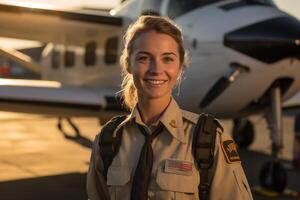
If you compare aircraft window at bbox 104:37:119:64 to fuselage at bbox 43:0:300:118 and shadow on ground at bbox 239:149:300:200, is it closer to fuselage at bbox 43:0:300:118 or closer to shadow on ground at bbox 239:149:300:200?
fuselage at bbox 43:0:300:118

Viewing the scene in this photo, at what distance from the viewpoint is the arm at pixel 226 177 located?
191cm

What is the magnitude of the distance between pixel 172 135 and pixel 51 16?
25.7ft

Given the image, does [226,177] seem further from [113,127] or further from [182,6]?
[182,6]

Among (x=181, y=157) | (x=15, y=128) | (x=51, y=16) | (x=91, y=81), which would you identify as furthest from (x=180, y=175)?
(x=15, y=128)

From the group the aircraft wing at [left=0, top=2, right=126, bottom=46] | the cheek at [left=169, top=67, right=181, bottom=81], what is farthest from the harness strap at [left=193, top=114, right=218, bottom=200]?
the aircraft wing at [left=0, top=2, right=126, bottom=46]

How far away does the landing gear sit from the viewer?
22.5ft

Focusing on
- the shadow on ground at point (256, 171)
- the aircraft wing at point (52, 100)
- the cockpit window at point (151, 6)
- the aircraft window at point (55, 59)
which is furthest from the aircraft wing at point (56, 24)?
the shadow on ground at point (256, 171)

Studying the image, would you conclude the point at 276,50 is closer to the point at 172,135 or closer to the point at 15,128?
the point at 172,135

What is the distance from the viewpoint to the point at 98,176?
7.23 feet

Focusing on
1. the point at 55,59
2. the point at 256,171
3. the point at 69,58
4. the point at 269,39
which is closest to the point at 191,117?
the point at 269,39

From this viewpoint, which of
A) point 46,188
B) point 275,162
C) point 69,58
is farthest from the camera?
point 69,58

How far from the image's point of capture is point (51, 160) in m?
9.48

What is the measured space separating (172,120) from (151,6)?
7275 mm

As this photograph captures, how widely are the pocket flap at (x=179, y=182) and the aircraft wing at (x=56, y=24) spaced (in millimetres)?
7720
